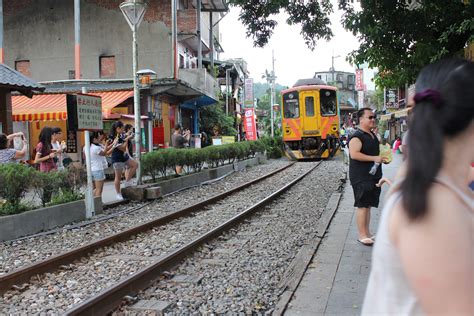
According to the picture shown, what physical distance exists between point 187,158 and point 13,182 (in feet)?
22.7

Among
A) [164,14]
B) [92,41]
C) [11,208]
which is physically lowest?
[11,208]

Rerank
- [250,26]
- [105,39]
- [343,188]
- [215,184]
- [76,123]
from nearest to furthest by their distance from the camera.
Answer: [76,123] → [250,26] → [343,188] → [215,184] → [105,39]

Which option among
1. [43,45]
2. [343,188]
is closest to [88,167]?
[343,188]

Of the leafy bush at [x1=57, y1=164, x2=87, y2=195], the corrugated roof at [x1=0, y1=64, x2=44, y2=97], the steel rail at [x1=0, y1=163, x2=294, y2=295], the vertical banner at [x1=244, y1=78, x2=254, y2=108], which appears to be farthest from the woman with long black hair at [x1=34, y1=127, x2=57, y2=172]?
the vertical banner at [x1=244, y1=78, x2=254, y2=108]

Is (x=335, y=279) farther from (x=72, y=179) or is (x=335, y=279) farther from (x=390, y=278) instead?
(x=72, y=179)

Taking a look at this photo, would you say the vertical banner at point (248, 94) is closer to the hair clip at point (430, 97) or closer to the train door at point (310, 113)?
the train door at point (310, 113)

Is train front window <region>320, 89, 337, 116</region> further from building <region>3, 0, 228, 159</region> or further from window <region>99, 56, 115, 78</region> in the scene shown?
window <region>99, 56, 115, 78</region>

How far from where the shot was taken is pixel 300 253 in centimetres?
593

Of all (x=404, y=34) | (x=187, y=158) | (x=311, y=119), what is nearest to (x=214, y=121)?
(x=311, y=119)

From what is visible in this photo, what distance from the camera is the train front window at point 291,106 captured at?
22.3 metres

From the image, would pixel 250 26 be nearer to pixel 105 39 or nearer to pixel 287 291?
pixel 287 291

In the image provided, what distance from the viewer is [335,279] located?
483 centimetres

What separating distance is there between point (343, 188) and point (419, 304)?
11540 millimetres

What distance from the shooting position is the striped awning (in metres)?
16.0
